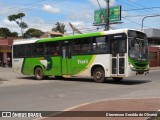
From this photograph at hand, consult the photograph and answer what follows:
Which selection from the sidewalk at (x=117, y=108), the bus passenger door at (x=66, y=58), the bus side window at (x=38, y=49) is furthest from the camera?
the bus side window at (x=38, y=49)

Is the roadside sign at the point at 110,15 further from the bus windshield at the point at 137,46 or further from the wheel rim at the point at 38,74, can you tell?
the bus windshield at the point at 137,46

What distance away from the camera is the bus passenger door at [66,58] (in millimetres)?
22984

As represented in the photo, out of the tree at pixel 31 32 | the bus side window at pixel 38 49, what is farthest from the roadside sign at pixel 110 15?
the tree at pixel 31 32

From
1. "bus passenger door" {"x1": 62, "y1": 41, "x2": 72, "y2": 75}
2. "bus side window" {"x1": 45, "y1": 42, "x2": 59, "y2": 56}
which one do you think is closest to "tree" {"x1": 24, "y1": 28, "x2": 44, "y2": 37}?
"bus side window" {"x1": 45, "y1": 42, "x2": 59, "y2": 56}

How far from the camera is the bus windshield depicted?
19.9 meters

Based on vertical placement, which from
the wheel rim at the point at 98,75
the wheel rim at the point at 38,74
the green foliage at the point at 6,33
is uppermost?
the green foliage at the point at 6,33

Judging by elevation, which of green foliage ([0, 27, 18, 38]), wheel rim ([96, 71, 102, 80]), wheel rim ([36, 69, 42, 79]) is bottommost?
wheel rim ([36, 69, 42, 79])

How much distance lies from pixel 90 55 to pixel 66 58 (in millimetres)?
2189

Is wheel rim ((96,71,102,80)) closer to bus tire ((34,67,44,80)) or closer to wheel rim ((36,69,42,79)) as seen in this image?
bus tire ((34,67,44,80))

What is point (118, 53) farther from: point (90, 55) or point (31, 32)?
point (31, 32)

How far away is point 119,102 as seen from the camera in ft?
38.0

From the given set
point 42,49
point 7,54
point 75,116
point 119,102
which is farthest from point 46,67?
point 7,54

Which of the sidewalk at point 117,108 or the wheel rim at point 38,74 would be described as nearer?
the sidewalk at point 117,108

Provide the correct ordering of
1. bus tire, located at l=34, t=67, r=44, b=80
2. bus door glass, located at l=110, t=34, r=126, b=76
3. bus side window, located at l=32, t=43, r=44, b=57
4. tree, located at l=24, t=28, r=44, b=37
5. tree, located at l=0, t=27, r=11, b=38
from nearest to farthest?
bus door glass, located at l=110, t=34, r=126, b=76 → bus side window, located at l=32, t=43, r=44, b=57 → bus tire, located at l=34, t=67, r=44, b=80 → tree, located at l=24, t=28, r=44, b=37 → tree, located at l=0, t=27, r=11, b=38
